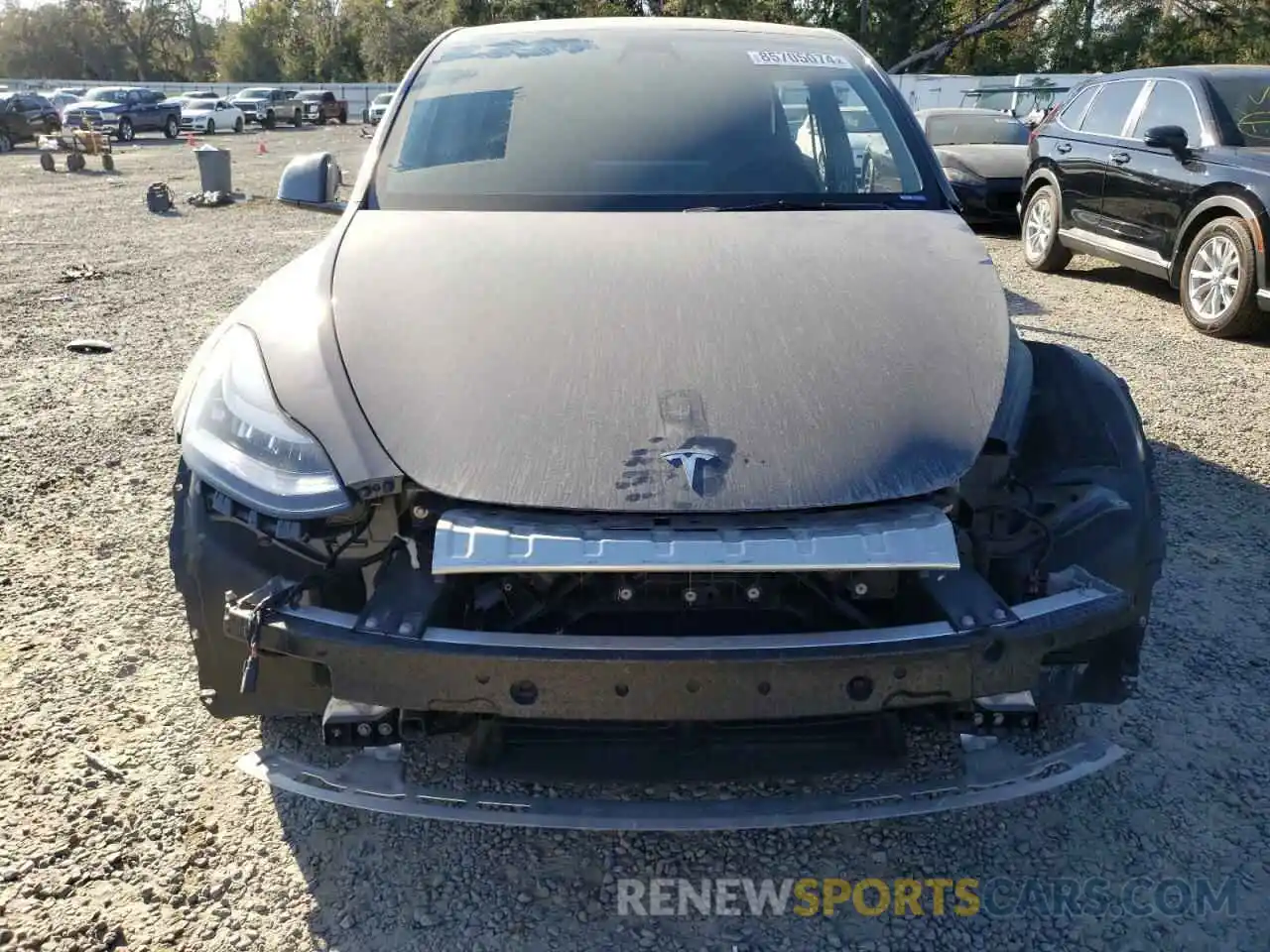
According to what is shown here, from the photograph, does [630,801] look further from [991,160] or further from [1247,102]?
[991,160]

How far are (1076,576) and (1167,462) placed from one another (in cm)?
287

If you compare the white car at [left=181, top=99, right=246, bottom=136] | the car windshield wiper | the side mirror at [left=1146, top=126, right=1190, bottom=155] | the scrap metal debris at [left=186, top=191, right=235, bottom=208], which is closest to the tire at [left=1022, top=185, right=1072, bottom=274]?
the side mirror at [left=1146, top=126, right=1190, bottom=155]

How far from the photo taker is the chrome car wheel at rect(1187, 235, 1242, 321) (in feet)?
21.1

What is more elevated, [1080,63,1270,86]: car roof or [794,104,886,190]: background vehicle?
[1080,63,1270,86]: car roof

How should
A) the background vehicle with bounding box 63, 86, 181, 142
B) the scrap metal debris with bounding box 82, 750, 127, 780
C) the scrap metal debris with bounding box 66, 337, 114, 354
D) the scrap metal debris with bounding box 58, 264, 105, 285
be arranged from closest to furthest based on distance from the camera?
the scrap metal debris with bounding box 82, 750, 127, 780, the scrap metal debris with bounding box 66, 337, 114, 354, the scrap metal debris with bounding box 58, 264, 105, 285, the background vehicle with bounding box 63, 86, 181, 142

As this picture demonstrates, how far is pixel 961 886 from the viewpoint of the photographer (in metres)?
2.16

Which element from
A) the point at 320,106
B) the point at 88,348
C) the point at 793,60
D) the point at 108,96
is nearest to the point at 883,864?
the point at 793,60

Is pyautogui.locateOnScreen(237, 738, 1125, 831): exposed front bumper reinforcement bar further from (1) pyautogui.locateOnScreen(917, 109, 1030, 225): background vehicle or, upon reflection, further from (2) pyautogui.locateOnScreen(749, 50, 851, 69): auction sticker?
(1) pyautogui.locateOnScreen(917, 109, 1030, 225): background vehicle

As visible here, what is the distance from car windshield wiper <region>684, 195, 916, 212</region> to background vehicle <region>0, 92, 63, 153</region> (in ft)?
96.6

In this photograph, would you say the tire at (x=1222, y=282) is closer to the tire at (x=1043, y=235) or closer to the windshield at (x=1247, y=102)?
the windshield at (x=1247, y=102)

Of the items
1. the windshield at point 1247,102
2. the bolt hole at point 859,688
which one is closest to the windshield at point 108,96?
the windshield at point 1247,102

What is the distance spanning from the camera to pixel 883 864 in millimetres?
2225

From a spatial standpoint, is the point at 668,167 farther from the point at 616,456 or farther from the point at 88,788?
the point at 88,788

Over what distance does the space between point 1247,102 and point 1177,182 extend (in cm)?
73
